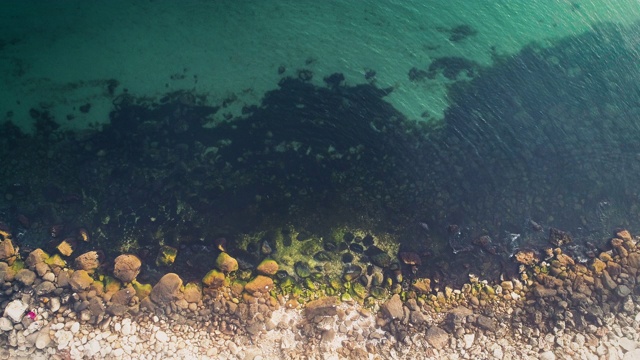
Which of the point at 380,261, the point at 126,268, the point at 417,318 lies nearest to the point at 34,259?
the point at 126,268

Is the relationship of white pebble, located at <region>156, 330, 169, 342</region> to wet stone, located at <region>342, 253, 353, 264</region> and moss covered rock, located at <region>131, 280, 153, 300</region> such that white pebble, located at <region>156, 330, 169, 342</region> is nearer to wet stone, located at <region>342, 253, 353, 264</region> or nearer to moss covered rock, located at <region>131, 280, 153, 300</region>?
moss covered rock, located at <region>131, 280, 153, 300</region>

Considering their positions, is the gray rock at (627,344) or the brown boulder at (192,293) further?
the gray rock at (627,344)

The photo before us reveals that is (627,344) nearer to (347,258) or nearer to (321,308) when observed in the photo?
(347,258)

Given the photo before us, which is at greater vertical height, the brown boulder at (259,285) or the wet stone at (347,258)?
the wet stone at (347,258)

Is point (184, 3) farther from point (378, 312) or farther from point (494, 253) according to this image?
point (494, 253)

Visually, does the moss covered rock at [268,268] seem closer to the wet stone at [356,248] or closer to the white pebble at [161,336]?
the wet stone at [356,248]

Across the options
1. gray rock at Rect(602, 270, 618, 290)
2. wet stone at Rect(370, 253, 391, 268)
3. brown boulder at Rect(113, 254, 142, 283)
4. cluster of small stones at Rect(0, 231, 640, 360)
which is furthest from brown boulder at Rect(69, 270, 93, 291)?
gray rock at Rect(602, 270, 618, 290)

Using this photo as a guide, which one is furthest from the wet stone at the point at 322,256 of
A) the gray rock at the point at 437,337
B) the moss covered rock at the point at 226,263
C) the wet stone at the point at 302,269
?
the gray rock at the point at 437,337

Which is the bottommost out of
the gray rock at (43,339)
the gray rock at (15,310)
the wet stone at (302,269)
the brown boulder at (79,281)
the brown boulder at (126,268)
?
the gray rock at (43,339)

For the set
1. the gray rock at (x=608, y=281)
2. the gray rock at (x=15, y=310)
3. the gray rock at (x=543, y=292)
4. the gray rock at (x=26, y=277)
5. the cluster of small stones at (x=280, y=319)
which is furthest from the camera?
the gray rock at (x=608, y=281)
